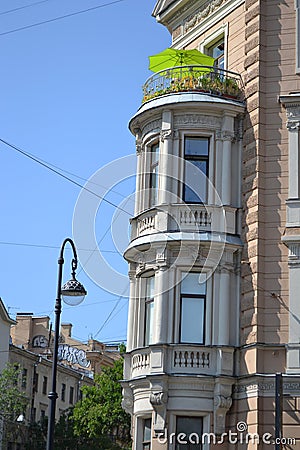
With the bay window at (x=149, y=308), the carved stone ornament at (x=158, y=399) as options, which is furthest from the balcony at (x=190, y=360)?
the bay window at (x=149, y=308)

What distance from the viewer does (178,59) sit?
3084cm

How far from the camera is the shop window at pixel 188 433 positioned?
27.1 metres

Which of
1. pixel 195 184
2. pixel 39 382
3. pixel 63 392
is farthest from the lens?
pixel 63 392

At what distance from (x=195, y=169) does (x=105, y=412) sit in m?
26.2

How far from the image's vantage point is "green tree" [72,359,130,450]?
51625mm

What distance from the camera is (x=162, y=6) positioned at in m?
34.7

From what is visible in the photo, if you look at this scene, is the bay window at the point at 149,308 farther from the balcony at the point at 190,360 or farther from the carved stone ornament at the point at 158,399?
the carved stone ornament at the point at 158,399

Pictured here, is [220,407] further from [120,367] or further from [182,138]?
[120,367]

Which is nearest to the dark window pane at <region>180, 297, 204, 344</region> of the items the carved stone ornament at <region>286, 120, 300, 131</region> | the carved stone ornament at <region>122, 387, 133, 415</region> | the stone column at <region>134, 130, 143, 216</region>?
the carved stone ornament at <region>122, 387, 133, 415</region>

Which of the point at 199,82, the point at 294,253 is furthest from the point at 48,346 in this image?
the point at 294,253

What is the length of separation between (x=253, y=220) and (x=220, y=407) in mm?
5813

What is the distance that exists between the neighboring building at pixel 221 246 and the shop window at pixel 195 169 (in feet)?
0.15

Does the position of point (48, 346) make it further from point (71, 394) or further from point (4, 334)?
point (4, 334)

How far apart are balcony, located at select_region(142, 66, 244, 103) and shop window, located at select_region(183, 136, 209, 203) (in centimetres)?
167
